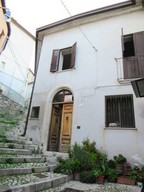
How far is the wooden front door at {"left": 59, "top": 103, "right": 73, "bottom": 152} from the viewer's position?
8.01 meters

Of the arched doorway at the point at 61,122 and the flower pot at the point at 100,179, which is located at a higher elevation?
the arched doorway at the point at 61,122

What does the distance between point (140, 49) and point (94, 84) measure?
275 cm

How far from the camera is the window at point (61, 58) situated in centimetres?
948

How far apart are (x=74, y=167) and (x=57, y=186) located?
116cm

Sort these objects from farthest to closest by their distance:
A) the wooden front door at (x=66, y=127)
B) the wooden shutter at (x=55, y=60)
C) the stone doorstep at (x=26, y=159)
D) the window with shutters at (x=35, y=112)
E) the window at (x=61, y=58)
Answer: the wooden shutter at (x=55, y=60) < the window at (x=61, y=58) < the window with shutters at (x=35, y=112) < the wooden front door at (x=66, y=127) < the stone doorstep at (x=26, y=159)

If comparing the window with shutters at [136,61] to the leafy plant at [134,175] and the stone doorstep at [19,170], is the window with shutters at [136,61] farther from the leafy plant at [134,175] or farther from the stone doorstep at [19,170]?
the stone doorstep at [19,170]

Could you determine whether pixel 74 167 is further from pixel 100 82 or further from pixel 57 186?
pixel 100 82

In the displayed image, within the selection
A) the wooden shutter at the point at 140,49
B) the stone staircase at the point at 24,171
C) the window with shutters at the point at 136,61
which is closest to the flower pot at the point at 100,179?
the stone staircase at the point at 24,171

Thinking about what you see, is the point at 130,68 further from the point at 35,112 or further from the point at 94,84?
the point at 35,112

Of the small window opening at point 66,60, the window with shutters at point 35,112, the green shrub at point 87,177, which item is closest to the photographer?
the green shrub at point 87,177

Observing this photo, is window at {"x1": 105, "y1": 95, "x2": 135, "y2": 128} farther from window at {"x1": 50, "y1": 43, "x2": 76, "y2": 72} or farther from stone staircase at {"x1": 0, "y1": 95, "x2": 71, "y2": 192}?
window at {"x1": 50, "y1": 43, "x2": 76, "y2": 72}

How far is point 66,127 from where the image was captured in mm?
8328

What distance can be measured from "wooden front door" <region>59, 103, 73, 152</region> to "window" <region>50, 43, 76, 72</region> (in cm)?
252

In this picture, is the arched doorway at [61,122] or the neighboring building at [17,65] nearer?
the arched doorway at [61,122]
